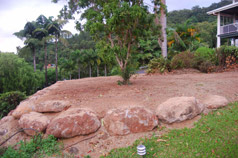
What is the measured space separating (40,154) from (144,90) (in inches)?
132

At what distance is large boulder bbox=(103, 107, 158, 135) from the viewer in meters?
3.75

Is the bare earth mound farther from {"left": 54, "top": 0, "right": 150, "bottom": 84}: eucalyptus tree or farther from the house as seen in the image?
the house

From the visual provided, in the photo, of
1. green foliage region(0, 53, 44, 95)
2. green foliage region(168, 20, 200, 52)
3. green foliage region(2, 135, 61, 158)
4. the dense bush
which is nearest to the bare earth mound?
green foliage region(2, 135, 61, 158)

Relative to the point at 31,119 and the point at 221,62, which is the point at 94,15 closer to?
the point at 31,119

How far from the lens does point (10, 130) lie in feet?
13.9

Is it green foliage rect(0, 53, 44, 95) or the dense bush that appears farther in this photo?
green foliage rect(0, 53, 44, 95)

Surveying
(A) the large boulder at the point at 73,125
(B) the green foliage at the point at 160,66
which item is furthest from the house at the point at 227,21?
(A) the large boulder at the point at 73,125

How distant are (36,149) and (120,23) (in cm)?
416

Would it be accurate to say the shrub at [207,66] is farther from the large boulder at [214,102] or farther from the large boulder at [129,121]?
the large boulder at [129,121]

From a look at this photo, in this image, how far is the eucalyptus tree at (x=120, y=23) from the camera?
18.3ft

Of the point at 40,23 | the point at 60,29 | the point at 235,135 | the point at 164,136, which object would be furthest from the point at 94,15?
the point at 40,23

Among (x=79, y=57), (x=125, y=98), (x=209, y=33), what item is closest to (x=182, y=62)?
(x=125, y=98)

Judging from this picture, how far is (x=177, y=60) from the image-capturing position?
403 inches

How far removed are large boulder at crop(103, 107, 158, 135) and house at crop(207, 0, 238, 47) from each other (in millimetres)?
16947
